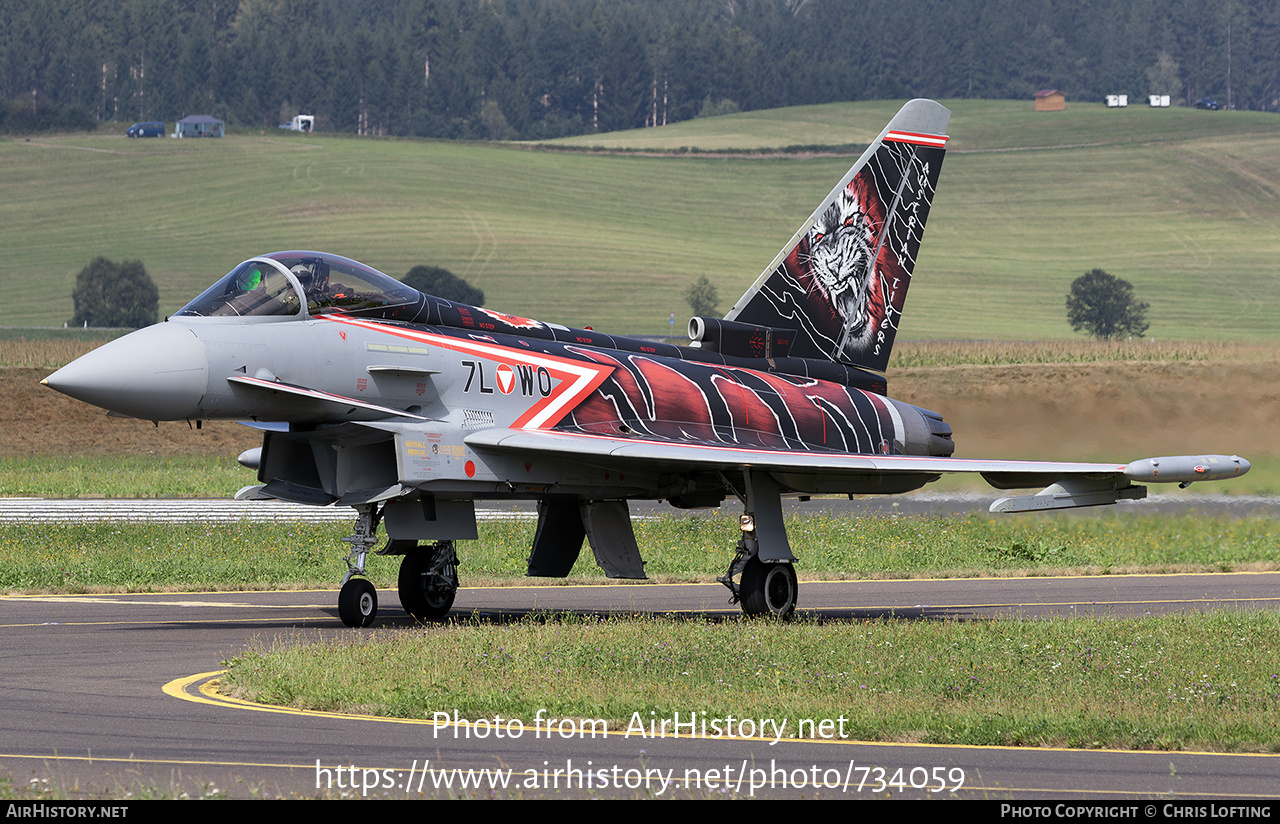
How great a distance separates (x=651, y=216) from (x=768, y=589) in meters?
111

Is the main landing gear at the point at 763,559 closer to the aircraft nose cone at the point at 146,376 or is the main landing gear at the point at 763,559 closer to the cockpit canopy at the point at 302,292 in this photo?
the cockpit canopy at the point at 302,292

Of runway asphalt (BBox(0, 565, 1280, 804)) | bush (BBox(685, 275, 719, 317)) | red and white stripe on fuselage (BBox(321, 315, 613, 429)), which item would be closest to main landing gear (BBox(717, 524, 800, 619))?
red and white stripe on fuselage (BBox(321, 315, 613, 429))

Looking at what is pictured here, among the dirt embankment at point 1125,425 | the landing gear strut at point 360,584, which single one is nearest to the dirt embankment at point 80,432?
the dirt embankment at point 1125,425

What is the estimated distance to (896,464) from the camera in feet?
55.2

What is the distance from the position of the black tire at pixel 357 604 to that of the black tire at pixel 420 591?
1.29 metres

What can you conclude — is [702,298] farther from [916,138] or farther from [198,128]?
[198,128]

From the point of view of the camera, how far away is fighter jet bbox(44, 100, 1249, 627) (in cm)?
1515

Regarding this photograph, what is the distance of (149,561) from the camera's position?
872 inches

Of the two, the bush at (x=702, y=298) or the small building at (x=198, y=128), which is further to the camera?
the small building at (x=198, y=128)

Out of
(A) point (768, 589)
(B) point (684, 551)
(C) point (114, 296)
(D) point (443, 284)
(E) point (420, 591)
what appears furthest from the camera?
(D) point (443, 284)

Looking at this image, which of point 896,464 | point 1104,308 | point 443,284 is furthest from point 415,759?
point 1104,308

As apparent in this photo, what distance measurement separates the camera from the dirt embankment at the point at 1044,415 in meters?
29.3

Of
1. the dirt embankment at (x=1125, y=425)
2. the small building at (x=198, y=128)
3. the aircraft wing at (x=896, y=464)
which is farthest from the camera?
the small building at (x=198, y=128)

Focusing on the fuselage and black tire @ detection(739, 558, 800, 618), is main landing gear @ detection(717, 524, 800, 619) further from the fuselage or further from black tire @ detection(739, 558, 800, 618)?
the fuselage
